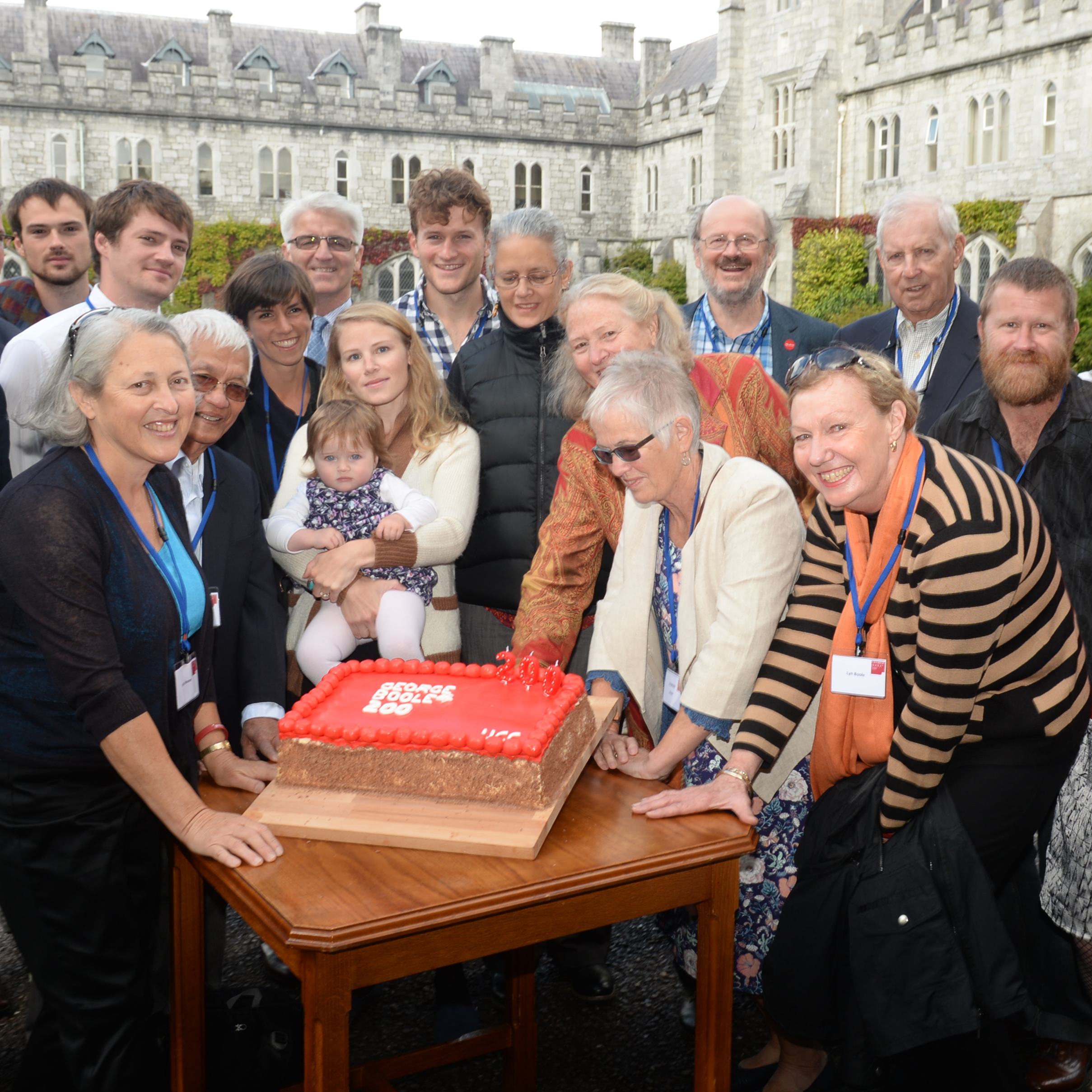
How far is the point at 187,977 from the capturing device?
2559 mm

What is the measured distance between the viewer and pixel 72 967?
7.92 feet

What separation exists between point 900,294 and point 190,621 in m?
3.63

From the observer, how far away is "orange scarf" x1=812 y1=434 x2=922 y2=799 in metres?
2.57

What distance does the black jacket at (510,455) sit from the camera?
386 centimetres

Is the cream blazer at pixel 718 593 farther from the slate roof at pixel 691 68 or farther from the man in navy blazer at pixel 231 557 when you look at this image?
the slate roof at pixel 691 68

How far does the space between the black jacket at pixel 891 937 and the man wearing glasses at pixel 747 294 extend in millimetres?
2602

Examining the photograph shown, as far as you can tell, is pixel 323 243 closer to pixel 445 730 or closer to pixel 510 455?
pixel 510 455

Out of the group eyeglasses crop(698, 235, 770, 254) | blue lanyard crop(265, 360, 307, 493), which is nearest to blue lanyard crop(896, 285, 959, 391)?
eyeglasses crop(698, 235, 770, 254)

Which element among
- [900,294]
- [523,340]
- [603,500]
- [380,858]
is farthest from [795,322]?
[380,858]

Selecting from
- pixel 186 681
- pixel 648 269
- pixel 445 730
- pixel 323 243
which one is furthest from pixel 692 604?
pixel 648 269

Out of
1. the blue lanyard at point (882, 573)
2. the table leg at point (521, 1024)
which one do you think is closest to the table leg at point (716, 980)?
the blue lanyard at point (882, 573)

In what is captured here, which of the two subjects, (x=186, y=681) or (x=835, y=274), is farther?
(x=835, y=274)

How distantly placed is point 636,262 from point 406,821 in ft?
115

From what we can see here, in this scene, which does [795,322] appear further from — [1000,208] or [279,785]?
[1000,208]
